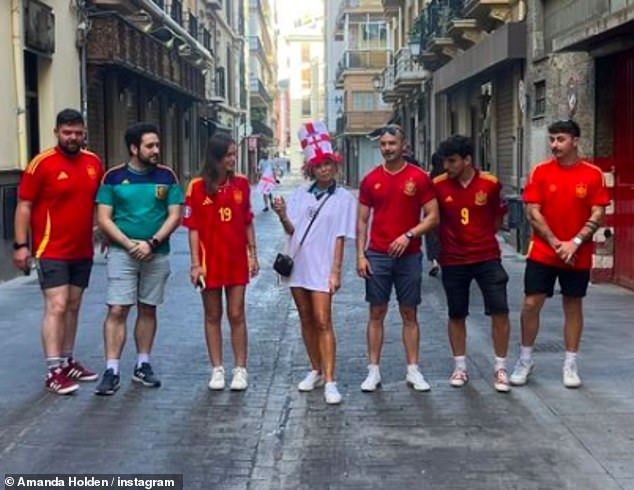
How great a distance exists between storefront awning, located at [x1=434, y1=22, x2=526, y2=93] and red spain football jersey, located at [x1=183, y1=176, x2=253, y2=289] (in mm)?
10178

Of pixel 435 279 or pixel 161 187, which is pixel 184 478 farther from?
pixel 435 279

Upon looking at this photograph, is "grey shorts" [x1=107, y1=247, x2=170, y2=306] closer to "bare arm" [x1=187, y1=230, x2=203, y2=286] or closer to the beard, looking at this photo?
"bare arm" [x1=187, y1=230, x2=203, y2=286]

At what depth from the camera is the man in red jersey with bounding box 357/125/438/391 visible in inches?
264

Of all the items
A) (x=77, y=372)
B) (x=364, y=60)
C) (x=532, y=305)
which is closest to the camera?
(x=532, y=305)

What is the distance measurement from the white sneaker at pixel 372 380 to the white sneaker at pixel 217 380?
100 centimetres

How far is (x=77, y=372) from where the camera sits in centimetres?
725

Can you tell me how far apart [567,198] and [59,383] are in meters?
3.74

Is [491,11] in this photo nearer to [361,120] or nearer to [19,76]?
[19,76]

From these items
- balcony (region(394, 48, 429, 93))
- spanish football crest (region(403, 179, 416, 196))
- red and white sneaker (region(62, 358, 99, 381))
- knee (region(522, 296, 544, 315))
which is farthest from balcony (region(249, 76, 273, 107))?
spanish football crest (region(403, 179, 416, 196))

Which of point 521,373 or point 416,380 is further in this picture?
point 521,373

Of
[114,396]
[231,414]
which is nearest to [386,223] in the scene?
[231,414]

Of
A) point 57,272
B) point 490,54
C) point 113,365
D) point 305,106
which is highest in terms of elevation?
point 305,106

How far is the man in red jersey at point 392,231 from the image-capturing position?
22.0 feet

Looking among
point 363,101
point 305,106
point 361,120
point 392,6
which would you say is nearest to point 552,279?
point 392,6
